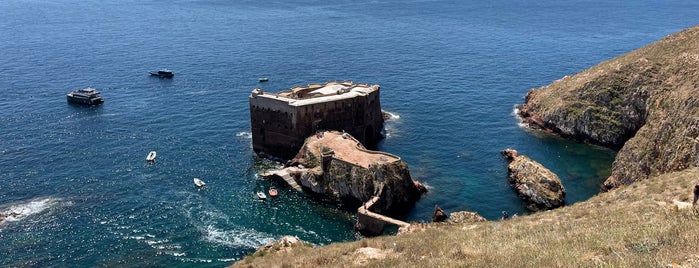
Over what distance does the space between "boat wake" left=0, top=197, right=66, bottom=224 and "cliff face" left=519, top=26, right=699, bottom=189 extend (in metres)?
68.2

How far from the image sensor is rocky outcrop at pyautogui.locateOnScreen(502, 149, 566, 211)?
2719 inches

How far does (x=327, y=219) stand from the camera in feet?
223

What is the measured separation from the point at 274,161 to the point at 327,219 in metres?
21.4

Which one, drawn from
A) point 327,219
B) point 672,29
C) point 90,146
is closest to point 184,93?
point 90,146

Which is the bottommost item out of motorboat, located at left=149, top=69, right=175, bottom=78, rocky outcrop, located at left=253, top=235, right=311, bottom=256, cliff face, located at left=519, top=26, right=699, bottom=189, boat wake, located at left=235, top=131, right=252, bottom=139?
boat wake, located at left=235, top=131, right=252, bottom=139

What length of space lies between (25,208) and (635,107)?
84.8m

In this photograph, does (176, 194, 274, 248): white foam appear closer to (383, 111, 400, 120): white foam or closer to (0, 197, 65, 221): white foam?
(0, 197, 65, 221): white foam

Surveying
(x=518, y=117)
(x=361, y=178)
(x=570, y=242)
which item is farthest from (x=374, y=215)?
(x=518, y=117)

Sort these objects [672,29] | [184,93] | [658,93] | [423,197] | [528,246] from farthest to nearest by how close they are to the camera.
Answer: [672,29] < [184,93] < [658,93] < [423,197] < [528,246]

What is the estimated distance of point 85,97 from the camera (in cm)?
11238

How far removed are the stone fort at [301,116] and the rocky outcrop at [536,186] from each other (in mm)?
25284

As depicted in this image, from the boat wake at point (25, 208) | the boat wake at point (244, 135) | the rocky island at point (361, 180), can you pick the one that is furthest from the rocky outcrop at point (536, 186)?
the boat wake at point (25, 208)

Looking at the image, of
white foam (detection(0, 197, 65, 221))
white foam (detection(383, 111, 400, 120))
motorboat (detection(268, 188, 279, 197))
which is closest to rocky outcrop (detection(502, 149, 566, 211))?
motorboat (detection(268, 188, 279, 197))

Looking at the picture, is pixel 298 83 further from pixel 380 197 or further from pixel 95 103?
pixel 380 197
